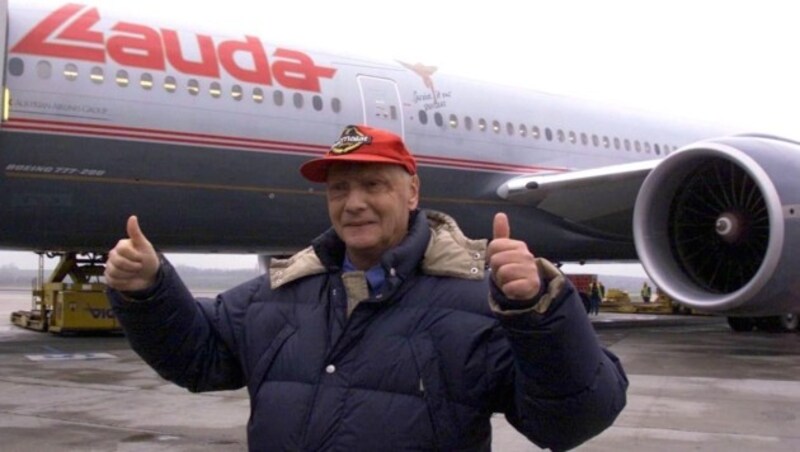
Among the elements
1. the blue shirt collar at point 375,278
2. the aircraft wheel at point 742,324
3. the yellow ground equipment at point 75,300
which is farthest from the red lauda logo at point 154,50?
the aircraft wheel at point 742,324

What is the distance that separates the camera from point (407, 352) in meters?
2.09

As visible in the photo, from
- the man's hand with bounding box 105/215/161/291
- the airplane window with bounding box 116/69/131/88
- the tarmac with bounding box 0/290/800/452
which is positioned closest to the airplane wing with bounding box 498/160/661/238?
the tarmac with bounding box 0/290/800/452

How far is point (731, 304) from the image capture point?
26.2ft

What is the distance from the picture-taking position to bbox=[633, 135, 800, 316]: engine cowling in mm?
8305

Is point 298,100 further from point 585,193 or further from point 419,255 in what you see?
point 419,255

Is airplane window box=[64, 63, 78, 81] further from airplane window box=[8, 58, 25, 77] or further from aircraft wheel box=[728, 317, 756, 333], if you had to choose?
aircraft wheel box=[728, 317, 756, 333]

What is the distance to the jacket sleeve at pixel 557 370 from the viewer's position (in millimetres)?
→ 1848

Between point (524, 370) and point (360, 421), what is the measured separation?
38cm

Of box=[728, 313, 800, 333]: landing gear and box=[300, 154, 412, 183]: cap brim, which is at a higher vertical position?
box=[300, 154, 412, 183]: cap brim

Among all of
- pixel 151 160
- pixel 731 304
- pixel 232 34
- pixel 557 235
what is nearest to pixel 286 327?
pixel 731 304

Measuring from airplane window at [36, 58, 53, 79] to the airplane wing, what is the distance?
567cm

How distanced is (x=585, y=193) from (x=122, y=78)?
241 inches

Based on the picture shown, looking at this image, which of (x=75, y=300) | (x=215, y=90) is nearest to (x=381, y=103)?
(x=215, y=90)

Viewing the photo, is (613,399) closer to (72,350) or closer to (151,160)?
(151,160)
